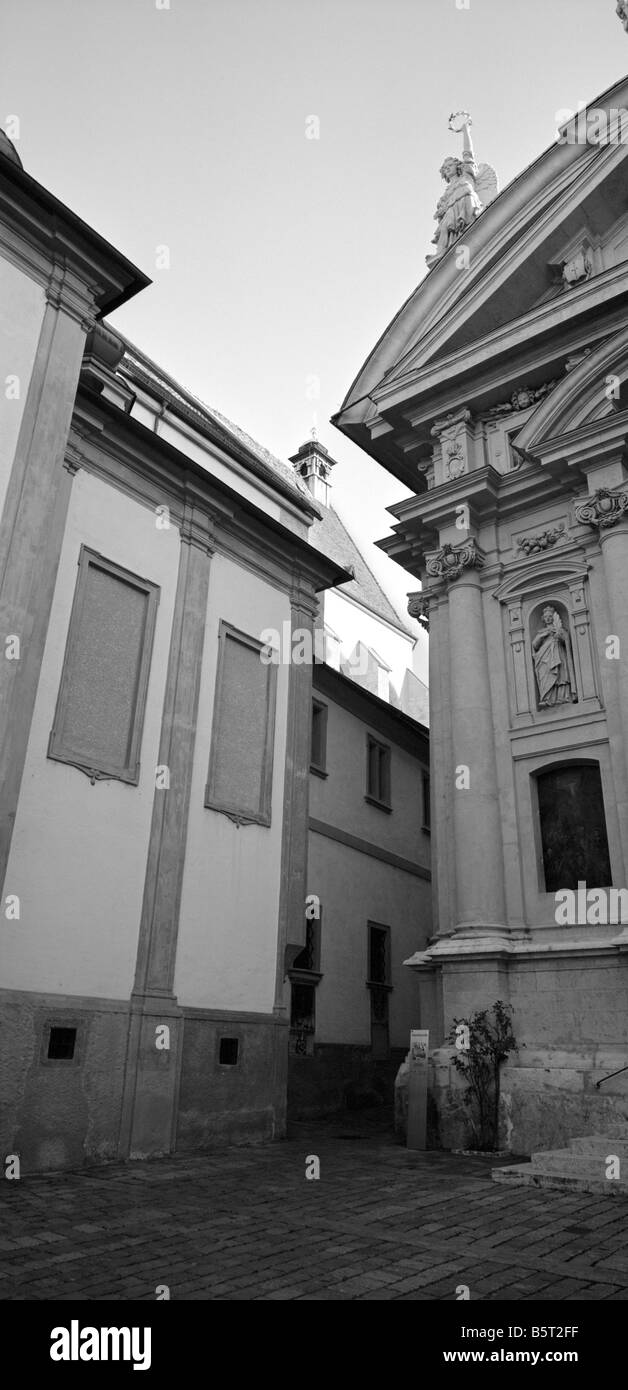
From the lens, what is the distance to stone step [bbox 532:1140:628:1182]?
29.0ft

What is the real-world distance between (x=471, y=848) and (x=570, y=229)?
11831 mm

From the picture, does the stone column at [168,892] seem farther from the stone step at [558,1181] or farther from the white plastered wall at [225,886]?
the stone step at [558,1181]

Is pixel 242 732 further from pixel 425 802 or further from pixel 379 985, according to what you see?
pixel 425 802

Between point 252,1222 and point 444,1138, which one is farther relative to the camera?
point 444,1138

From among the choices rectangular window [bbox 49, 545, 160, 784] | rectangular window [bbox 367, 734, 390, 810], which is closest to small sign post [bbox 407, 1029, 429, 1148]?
rectangular window [bbox 49, 545, 160, 784]

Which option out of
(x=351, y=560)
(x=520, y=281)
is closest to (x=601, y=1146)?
(x=520, y=281)

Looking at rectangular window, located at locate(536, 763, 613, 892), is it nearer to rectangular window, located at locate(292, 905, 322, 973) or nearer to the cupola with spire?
rectangular window, located at locate(292, 905, 322, 973)

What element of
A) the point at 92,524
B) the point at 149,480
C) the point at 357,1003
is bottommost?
the point at 357,1003

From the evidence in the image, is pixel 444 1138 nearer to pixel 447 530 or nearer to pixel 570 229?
pixel 447 530

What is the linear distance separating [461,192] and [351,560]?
16.9 meters

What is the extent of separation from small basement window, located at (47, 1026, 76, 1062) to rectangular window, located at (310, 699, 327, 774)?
9.80 m

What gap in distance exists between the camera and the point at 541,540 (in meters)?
16.0

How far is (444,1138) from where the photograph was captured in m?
12.2
